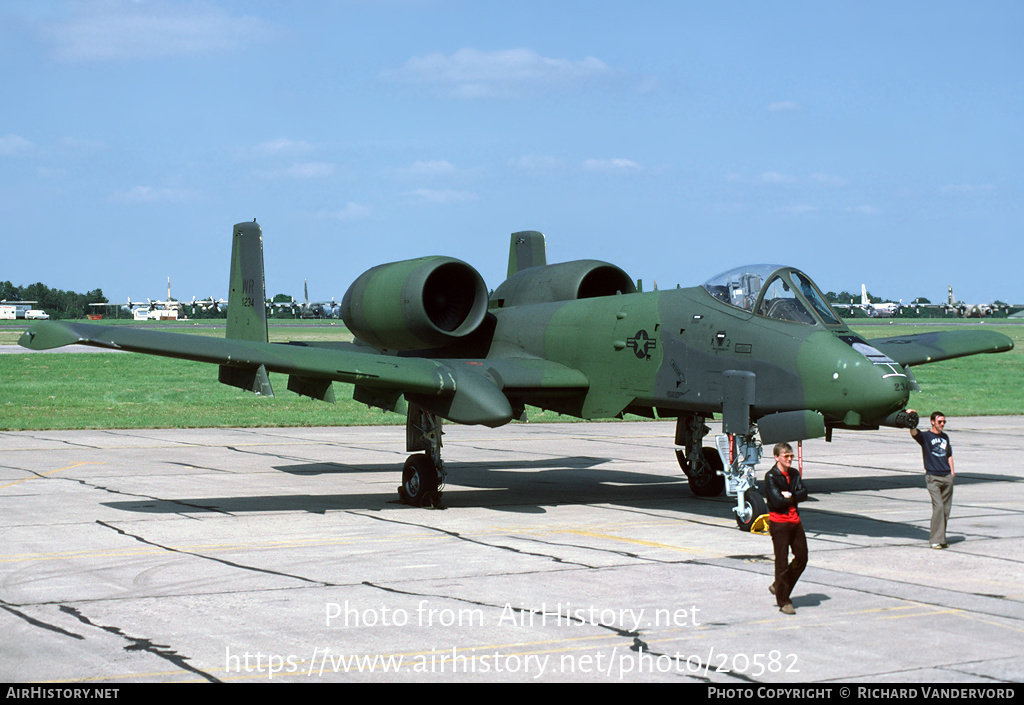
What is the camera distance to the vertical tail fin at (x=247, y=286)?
64.8ft

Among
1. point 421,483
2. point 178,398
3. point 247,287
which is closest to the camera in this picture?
point 421,483

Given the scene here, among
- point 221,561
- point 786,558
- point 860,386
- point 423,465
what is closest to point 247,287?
point 423,465

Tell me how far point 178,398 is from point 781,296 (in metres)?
30.2

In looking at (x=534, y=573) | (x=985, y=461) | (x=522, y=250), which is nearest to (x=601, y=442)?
(x=522, y=250)

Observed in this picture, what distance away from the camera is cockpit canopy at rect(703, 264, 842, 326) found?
14.7 meters

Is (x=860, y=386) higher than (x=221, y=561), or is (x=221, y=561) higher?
(x=860, y=386)

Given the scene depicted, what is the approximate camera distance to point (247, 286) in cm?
2002

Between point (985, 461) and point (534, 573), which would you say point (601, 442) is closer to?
point (985, 461)

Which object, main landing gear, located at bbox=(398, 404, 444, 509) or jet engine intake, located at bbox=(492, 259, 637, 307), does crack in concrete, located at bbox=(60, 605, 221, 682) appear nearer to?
main landing gear, located at bbox=(398, 404, 444, 509)

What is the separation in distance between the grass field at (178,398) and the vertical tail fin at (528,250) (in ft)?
36.0

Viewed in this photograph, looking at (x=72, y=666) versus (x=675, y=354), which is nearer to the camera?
(x=72, y=666)

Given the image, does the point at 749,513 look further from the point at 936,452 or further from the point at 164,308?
the point at 164,308

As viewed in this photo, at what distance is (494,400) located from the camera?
15398mm

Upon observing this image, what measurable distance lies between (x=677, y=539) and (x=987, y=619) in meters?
4.68
